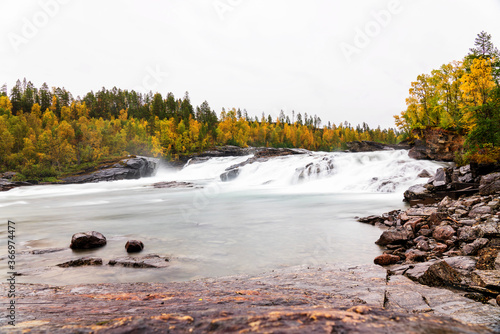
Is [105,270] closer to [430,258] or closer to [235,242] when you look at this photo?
[235,242]

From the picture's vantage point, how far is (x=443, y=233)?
22.4ft

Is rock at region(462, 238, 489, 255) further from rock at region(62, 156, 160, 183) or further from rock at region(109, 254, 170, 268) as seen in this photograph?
rock at region(62, 156, 160, 183)

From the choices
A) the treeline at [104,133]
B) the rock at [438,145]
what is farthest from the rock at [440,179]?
the treeline at [104,133]

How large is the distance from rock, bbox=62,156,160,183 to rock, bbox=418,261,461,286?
48.0m

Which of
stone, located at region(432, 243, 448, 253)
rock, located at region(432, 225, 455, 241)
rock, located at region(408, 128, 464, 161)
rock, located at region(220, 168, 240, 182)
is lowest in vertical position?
stone, located at region(432, 243, 448, 253)

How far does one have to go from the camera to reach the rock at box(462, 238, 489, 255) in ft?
18.1

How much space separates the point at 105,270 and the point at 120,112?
114726 millimetres

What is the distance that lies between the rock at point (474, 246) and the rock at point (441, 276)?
2083 millimetres

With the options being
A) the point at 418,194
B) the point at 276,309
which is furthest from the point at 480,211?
the point at 276,309

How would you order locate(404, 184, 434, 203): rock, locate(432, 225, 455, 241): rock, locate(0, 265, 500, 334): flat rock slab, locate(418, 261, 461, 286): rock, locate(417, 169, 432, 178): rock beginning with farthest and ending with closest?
locate(417, 169, 432, 178): rock → locate(404, 184, 434, 203): rock → locate(432, 225, 455, 241): rock → locate(418, 261, 461, 286): rock → locate(0, 265, 500, 334): flat rock slab

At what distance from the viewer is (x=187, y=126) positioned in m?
80.1

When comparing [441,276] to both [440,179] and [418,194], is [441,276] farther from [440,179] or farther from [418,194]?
[440,179]

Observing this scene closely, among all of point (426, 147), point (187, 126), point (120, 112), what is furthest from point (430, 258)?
point (120, 112)

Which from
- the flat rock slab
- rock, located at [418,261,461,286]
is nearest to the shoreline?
the flat rock slab
